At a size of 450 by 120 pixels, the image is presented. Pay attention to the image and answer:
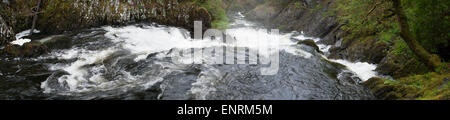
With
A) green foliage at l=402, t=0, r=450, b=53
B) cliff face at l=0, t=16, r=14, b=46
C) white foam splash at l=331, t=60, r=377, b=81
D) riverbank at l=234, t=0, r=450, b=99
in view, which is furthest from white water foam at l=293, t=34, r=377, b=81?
cliff face at l=0, t=16, r=14, b=46

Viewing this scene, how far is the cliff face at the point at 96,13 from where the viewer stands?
12406 mm

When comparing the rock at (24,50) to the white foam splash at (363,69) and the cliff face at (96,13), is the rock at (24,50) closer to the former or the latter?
the cliff face at (96,13)

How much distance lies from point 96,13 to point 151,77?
29.0 feet

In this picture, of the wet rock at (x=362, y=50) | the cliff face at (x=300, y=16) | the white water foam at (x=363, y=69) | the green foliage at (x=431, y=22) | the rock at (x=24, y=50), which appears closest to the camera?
the green foliage at (x=431, y=22)

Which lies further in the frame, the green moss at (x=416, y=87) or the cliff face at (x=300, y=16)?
the cliff face at (x=300, y=16)

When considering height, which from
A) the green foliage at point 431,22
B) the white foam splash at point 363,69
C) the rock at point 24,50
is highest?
the green foliage at point 431,22

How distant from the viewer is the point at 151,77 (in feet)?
25.1

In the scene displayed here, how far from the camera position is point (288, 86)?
24.2 feet

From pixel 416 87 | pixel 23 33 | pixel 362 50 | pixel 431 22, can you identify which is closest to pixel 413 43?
pixel 431 22

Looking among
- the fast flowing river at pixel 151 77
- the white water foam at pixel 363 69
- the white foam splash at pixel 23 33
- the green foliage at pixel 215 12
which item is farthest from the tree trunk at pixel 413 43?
the white foam splash at pixel 23 33

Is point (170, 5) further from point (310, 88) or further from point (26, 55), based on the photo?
point (310, 88)

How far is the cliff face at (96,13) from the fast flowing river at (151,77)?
194 cm

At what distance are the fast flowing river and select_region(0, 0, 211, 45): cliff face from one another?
194 cm
